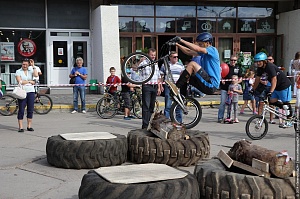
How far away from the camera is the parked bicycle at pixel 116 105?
45.4 feet

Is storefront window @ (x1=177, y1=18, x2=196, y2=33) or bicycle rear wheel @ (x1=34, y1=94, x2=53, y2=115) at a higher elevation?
storefront window @ (x1=177, y1=18, x2=196, y2=33)

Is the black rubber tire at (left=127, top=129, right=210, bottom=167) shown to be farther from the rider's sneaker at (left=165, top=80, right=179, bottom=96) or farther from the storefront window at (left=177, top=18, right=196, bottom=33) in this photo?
the storefront window at (left=177, top=18, right=196, bottom=33)

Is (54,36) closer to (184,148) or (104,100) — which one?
(104,100)

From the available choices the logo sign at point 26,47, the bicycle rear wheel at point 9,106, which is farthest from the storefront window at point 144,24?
the bicycle rear wheel at point 9,106

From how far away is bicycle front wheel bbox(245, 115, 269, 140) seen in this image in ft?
32.3

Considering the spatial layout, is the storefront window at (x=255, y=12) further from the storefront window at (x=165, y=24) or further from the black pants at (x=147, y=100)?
the black pants at (x=147, y=100)

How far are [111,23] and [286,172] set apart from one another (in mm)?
15932

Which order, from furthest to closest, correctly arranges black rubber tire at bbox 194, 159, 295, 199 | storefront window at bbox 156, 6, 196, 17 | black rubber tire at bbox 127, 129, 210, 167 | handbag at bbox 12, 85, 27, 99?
storefront window at bbox 156, 6, 196, 17 → handbag at bbox 12, 85, 27, 99 → black rubber tire at bbox 127, 129, 210, 167 → black rubber tire at bbox 194, 159, 295, 199

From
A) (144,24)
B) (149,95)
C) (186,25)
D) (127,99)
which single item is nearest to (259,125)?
(149,95)

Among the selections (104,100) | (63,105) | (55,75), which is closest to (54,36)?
(55,75)

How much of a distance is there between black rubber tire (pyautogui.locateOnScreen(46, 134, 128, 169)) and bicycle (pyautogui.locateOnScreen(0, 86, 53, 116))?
787cm

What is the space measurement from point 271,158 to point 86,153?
3.01 m

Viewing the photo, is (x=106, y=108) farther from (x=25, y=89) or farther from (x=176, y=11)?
(x=176, y=11)

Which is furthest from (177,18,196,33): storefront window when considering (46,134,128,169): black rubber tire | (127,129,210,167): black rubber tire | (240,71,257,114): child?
(46,134,128,169): black rubber tire
